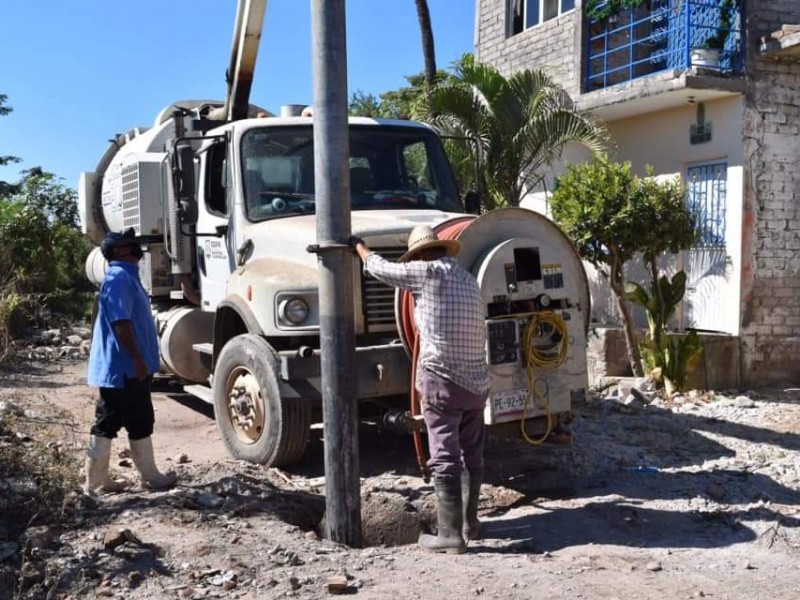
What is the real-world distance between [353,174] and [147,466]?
9.03ft

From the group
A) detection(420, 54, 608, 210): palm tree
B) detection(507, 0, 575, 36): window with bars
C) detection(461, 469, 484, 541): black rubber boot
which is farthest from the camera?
detection(507, 0, 575, 36): window with bars

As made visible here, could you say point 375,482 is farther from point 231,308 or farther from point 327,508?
point 231,308

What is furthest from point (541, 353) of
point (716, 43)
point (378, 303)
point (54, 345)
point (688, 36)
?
point (54, 345)

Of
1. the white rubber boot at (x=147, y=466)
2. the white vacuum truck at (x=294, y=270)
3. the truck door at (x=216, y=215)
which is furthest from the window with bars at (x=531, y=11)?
the white rubber boot at (x=147, y=466)

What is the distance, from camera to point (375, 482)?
6.40 m

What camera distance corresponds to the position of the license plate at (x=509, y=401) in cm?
582

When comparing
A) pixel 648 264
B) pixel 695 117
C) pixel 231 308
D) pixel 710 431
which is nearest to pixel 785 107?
pixel 695 117

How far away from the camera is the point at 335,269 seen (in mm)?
5156

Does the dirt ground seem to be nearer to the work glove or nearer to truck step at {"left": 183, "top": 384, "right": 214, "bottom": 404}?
truck step at {"left": 183, "top": 384, "right": 214, "bottom": 404}

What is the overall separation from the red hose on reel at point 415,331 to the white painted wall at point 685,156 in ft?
19.7

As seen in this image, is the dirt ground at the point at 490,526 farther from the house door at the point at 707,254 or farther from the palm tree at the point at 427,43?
the palm tree at the point at 427,43

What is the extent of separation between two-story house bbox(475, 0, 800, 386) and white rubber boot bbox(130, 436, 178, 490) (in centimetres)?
759

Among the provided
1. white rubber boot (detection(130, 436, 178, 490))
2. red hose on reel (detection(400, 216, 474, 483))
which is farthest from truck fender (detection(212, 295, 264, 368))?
red hose on reel (detection(400, 216, 474, 483))

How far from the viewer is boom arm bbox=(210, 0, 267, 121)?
851 centimetres
